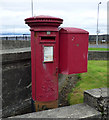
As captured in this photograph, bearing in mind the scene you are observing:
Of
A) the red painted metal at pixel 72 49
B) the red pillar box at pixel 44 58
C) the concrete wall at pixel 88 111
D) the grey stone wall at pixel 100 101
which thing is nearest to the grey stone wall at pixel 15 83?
the red pillar box at pixel 44 58

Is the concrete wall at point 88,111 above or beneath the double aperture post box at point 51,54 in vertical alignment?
beneath

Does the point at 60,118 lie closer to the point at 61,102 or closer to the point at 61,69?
the point at 61,69

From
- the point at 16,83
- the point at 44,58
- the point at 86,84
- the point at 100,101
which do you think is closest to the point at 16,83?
the point at 16,83

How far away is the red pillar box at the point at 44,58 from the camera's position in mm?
2951

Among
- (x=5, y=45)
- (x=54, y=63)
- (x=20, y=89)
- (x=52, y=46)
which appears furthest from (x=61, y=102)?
(x=5, y=45)

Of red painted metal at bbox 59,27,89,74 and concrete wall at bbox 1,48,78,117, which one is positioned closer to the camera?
red painted metal at bbox 59,27,89,74

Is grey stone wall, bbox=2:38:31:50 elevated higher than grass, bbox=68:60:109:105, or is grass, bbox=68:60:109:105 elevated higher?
grey stone wall, bbox=2:38:31:50

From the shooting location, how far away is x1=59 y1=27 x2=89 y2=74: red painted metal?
305 centimetres

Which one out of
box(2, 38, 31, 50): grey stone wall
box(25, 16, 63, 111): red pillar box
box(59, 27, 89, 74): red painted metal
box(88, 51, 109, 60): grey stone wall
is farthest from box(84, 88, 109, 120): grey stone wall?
box(88, 51, 109, 60): grey stone wall

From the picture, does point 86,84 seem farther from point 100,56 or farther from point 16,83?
point 100,56

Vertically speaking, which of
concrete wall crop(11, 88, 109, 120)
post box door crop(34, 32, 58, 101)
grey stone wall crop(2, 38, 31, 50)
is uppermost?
grey stone wall crop(2, 38, 31, 50)

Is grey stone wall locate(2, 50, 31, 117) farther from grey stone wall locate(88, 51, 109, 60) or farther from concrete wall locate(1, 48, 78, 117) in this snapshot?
grey stone wall locate(88, 51, 109, 60)

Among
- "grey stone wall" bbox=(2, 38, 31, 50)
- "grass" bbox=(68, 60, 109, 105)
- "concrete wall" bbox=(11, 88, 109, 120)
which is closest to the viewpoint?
"concrete wall" bbox=(11, 88, 109, 120)

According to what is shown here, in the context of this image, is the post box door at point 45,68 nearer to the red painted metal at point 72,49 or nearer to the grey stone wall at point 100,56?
the red painted metal at point 72,49
